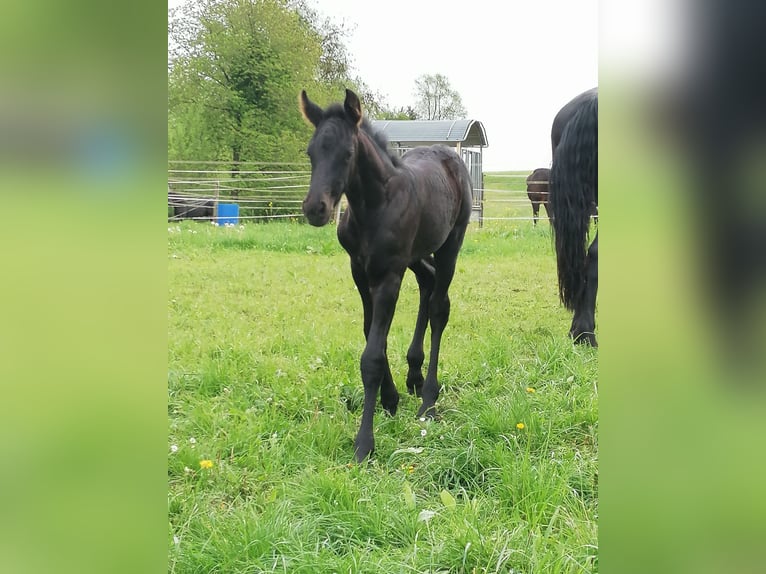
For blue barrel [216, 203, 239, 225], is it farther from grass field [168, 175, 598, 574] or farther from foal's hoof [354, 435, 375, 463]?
foal's hoof [354, 435, 375, 463]

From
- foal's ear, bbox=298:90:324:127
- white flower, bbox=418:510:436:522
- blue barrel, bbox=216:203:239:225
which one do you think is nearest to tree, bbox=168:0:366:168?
blue barrel, bbox=216:203:239:225

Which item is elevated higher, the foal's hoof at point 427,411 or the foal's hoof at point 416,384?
the foal's hoof at point 416,384

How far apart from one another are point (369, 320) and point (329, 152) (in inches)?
46.2

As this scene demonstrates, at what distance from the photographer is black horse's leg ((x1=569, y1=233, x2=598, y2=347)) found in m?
4.49

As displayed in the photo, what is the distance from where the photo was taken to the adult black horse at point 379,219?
2857mm

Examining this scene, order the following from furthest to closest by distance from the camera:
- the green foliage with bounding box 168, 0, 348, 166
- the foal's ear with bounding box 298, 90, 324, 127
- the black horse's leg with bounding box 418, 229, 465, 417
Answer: the green foliage with bounding box 168, 0, 348, 166 → the black horse's leg with bounding box 418, 229, 465, 417 → the foal's ear with bounding box 298, 90, 324, 127

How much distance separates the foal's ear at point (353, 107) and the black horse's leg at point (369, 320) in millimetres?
830

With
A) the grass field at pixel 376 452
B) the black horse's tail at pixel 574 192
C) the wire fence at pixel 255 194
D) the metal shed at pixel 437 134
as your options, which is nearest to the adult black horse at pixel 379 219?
the grass field at pixel 376 452

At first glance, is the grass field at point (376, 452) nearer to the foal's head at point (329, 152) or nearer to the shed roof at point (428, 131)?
the foal's head at point (329, 152)

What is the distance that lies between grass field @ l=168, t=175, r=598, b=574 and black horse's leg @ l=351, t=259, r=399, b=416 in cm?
10

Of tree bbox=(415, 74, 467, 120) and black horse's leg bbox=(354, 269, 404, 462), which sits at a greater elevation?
tree bbox=(415, 74, 467, 120)

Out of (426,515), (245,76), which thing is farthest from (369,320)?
(245,76)
